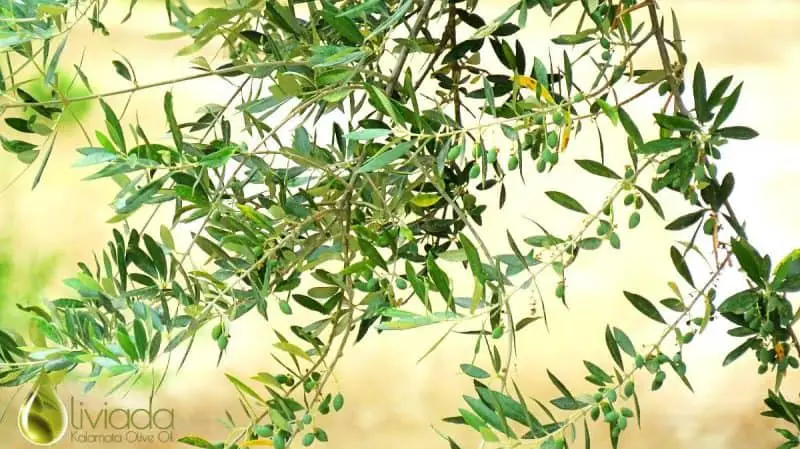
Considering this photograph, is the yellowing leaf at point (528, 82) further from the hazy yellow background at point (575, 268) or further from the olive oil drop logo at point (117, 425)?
the olive oil drop logo at point (117, 425)

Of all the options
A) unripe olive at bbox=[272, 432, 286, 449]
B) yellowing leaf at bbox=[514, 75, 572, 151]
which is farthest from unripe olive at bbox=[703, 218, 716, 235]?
unripe olive at bbox=[272, 432, 286, 449]

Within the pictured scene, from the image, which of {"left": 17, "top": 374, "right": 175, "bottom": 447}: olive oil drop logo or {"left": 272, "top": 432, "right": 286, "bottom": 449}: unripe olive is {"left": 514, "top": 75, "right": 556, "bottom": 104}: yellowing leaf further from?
{"left": 17, "top": 374, "right": 175, "bottom": 447}: olive oil drop logo

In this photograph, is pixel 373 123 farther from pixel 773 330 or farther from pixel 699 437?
pixel 699 437

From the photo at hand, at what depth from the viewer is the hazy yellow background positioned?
120 centimetres

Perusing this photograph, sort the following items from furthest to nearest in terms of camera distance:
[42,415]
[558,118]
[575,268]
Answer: [575,268]
[42,415]
[558,118]

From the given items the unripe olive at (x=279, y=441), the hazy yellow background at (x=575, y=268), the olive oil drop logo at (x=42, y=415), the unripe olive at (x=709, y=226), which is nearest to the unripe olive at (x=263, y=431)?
the unripe olive at (x=279, y=441)

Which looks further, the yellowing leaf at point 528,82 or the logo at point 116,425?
the logo at point 116,425

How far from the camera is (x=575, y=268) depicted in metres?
1.22

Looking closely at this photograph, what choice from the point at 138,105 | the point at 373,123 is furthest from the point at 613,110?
the point at 138,105

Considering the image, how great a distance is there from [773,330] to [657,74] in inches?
6.4

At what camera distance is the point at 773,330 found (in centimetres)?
46

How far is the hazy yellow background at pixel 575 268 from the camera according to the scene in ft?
3.93

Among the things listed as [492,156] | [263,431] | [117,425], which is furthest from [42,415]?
[117,425]

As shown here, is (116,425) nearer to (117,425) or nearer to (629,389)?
(117,425)
